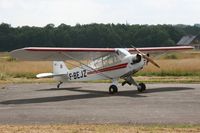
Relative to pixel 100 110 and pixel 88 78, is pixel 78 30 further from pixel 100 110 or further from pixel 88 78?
pixel 100 110

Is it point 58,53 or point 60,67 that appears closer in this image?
point 58,53

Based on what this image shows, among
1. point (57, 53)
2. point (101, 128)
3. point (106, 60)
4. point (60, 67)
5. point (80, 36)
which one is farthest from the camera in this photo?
point (80, 36)

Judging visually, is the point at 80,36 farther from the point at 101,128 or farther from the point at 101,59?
the point at 101,128

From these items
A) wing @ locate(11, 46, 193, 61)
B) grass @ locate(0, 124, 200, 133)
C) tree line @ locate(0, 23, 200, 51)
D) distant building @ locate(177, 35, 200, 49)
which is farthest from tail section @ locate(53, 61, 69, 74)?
distant building @ locate(177, 35, 200, 49)

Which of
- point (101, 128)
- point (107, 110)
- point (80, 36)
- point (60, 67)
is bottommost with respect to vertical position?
point (101, 128)

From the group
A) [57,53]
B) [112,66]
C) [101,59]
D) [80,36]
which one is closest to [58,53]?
[57,53]

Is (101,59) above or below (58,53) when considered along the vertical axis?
below

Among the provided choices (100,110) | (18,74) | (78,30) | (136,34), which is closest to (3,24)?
(78,30)

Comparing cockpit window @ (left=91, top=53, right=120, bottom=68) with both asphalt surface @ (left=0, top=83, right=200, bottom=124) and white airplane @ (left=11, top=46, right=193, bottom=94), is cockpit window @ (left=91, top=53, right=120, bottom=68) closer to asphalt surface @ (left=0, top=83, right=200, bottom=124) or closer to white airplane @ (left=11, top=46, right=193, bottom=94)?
white airplane @ (left=11, top=46, right=193, bottom=94)

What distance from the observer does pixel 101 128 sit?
10.9 meters

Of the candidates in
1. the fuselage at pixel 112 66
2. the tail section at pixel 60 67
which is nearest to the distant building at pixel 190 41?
the tail section at pixel 60 67

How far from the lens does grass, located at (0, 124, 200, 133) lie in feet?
34.2

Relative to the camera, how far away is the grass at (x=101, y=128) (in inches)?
410

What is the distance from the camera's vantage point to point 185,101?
56.2 ft
